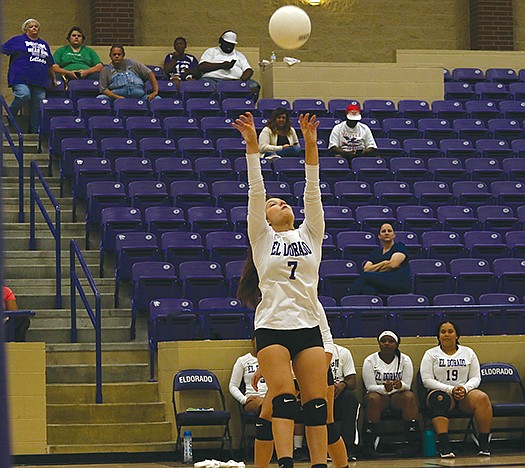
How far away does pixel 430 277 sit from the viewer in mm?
13805

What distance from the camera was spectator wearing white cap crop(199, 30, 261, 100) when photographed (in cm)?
1911

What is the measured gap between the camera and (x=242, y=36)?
23250mm

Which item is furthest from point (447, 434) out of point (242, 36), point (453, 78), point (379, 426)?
point (242, 36)

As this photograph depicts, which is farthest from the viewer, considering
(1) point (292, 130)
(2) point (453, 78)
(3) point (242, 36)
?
(3) point (242, 36)

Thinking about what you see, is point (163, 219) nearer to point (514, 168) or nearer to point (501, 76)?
point (514, 168)

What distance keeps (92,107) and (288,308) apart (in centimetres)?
1108

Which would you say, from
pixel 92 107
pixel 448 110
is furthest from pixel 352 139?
pixel 92 107

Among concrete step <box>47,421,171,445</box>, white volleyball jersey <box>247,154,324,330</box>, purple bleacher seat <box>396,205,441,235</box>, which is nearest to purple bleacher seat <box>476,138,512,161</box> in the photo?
purple bleacher seat <box>396,205,441,235</box>

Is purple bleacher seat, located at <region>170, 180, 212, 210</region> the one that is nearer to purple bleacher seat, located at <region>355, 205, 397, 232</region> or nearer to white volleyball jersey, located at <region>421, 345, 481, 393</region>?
purple bleacher seat, located at <region>355, 205, 397, 232</region>

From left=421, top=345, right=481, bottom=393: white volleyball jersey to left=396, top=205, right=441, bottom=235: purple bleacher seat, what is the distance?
354cm

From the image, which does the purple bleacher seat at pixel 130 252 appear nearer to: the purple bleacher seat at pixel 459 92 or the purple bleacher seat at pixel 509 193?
the purple bleacher seat at pixel 509 193

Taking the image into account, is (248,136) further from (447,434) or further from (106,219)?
(106,219)

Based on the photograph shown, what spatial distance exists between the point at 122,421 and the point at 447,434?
10.8 ft

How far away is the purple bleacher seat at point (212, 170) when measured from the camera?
1569cm
